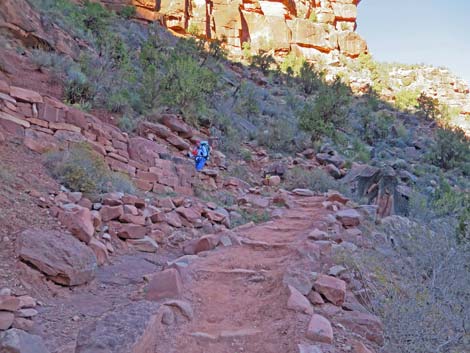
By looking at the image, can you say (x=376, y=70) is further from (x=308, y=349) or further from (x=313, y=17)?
(x=308, y=349)

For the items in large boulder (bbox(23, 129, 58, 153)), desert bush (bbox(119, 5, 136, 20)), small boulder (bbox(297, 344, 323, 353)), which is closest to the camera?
small boulder (bbox(297, 344, 323, 353))

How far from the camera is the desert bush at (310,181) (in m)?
10.5

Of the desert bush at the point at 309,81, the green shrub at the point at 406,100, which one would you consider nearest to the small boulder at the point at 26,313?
the desert bush at the point at 309,81

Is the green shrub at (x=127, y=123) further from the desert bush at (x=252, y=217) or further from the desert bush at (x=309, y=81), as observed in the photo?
the desert bush at (x=309, y=81)

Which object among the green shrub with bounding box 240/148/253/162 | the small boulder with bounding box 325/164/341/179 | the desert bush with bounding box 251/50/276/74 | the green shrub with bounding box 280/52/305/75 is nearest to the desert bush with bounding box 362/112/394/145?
the small boulder with bounding box 325/164/341/179

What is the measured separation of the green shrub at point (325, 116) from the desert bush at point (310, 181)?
482cm

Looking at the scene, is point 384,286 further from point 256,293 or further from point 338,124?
point 338,124

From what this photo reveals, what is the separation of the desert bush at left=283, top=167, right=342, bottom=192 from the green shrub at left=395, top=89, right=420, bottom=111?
17.3 m

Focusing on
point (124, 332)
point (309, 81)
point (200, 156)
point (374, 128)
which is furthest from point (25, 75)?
point (309, 81)

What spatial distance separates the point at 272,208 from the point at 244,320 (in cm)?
483

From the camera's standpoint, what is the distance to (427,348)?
264 centimetres

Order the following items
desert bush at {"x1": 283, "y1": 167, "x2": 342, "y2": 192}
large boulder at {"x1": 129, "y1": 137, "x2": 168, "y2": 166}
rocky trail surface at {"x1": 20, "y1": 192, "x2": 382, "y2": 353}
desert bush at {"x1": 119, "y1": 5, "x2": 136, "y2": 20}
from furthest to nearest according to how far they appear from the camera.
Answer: desert bush at {"x1": 119, "y1": 5, "x2": 136, "y2": 20}
desert bush at {"x1": 283, "y1": 167, "x2": 342, "y2": 192}
large boulder at {"x1": 129, "y1": 137, "x2": 168, "y2": 166}
rocky trail surface at {"x1": 20, "y1": 192, "x2": 382, "y2": 353}

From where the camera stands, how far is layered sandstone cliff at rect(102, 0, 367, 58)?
93.6 feet

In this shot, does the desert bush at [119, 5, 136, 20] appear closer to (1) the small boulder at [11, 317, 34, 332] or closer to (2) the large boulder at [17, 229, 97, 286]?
(2) the large boulder at [17, 229, 97, 286]
